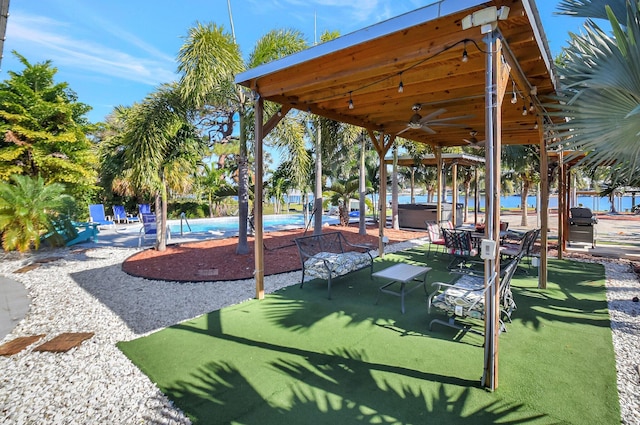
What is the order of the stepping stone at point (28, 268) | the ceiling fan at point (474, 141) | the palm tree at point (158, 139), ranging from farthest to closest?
the ceiling fan at point (474, 141) < the palm tree at point (158, 139) < the stepping stone at point (28, 268)

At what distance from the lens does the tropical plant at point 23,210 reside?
26.6ft

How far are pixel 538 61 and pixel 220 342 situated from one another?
5357 millimetres

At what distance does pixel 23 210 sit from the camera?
8094 millimetres

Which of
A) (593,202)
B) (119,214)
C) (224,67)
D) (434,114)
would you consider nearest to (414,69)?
(434,114)

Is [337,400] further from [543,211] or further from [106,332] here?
[543,211]

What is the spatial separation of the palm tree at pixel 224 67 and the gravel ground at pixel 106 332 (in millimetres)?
3156

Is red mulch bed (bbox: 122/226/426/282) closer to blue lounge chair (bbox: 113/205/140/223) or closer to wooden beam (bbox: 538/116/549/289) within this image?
wooden beam (bbox: 538/116/549/289)

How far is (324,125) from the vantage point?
1048 centimetres

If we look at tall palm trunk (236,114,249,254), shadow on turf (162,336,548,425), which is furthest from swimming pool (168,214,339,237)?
shadow on turf (162,336,548,425)

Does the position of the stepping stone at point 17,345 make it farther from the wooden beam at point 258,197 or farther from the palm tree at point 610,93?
the palm tree at point 610,93

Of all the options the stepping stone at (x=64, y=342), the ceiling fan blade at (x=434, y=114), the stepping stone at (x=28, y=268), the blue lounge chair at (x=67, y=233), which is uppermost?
the ceiling fan blade at (x=434, y=114)

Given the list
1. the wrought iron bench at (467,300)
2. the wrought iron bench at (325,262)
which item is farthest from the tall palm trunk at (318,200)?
the wrought iron bench at (467,300)

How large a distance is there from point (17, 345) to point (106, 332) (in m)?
0.91

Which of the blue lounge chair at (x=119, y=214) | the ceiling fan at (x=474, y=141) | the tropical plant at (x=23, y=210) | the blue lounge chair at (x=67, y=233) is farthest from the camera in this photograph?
the blue lounge chair at (x=119, y=214)
